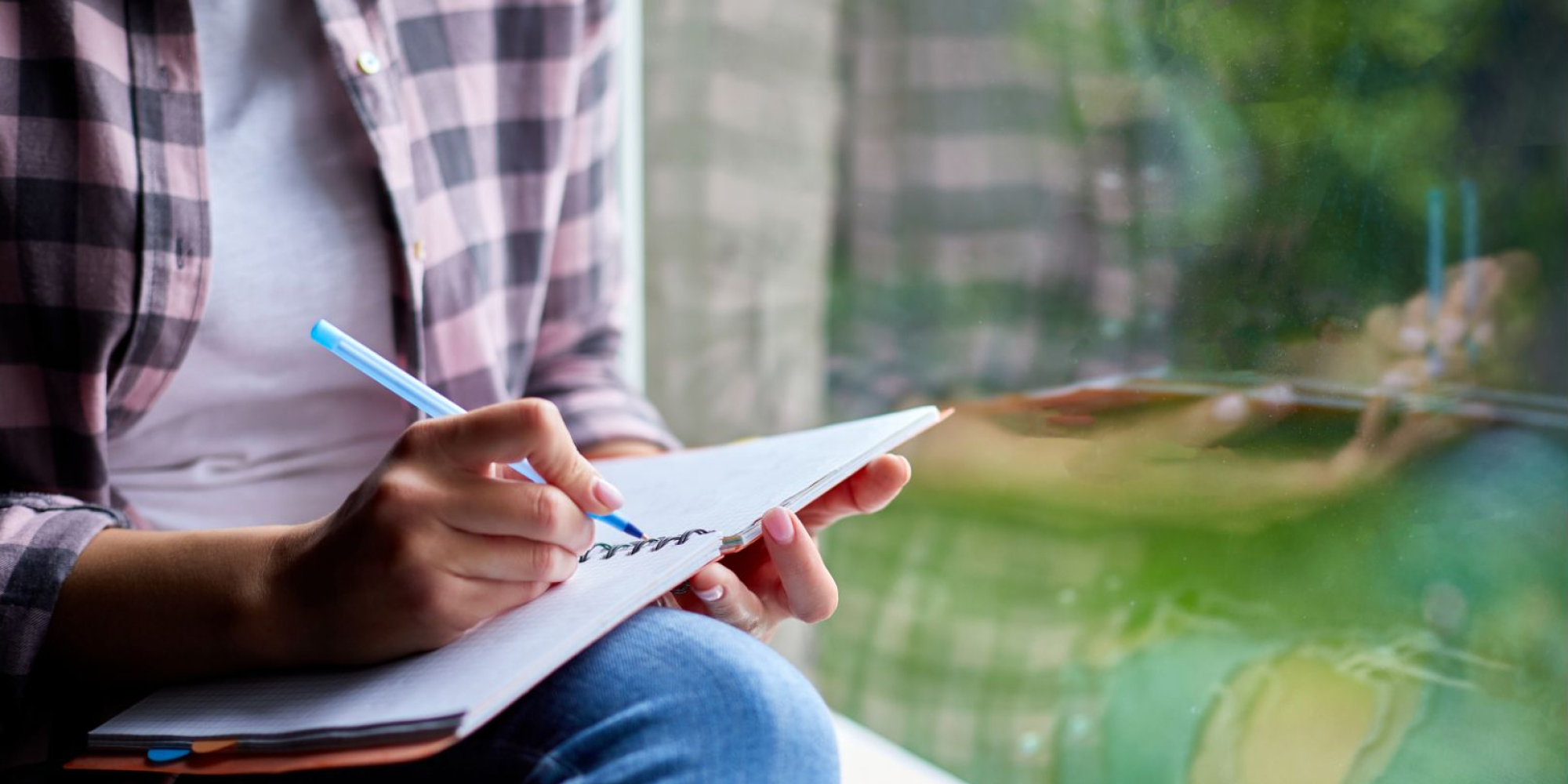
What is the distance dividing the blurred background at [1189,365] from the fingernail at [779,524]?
388 millimetres

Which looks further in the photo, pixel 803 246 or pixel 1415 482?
pixel 803 246

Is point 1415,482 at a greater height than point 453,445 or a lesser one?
lesser

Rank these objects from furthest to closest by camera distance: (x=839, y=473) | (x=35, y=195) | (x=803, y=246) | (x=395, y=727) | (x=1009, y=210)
A: (x=803, y=246)
(x=1009, y=210)
(x=35, y=195)
(x=839, y=473)
(x=395, y=727)

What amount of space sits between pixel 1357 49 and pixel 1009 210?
0.34 metres

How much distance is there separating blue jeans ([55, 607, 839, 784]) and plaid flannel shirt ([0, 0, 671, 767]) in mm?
234

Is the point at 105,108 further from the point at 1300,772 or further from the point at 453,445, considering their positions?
the point at 1300,772

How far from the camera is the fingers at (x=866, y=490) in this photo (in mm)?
563

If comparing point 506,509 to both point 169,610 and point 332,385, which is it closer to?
point 169,610

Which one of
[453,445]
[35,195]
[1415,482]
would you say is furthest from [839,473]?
[35,195]

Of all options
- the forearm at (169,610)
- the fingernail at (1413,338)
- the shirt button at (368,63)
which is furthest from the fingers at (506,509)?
the fingernail at (1413,338)

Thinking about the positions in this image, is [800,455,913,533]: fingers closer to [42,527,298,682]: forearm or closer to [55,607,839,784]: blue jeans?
[55,607,839,784]: blue jeans

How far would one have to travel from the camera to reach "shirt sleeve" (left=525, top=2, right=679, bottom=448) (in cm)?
90

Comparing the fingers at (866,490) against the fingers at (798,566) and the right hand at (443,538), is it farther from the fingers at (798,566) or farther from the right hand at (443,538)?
the right hand at (443,538)

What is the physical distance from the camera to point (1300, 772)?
72cm
